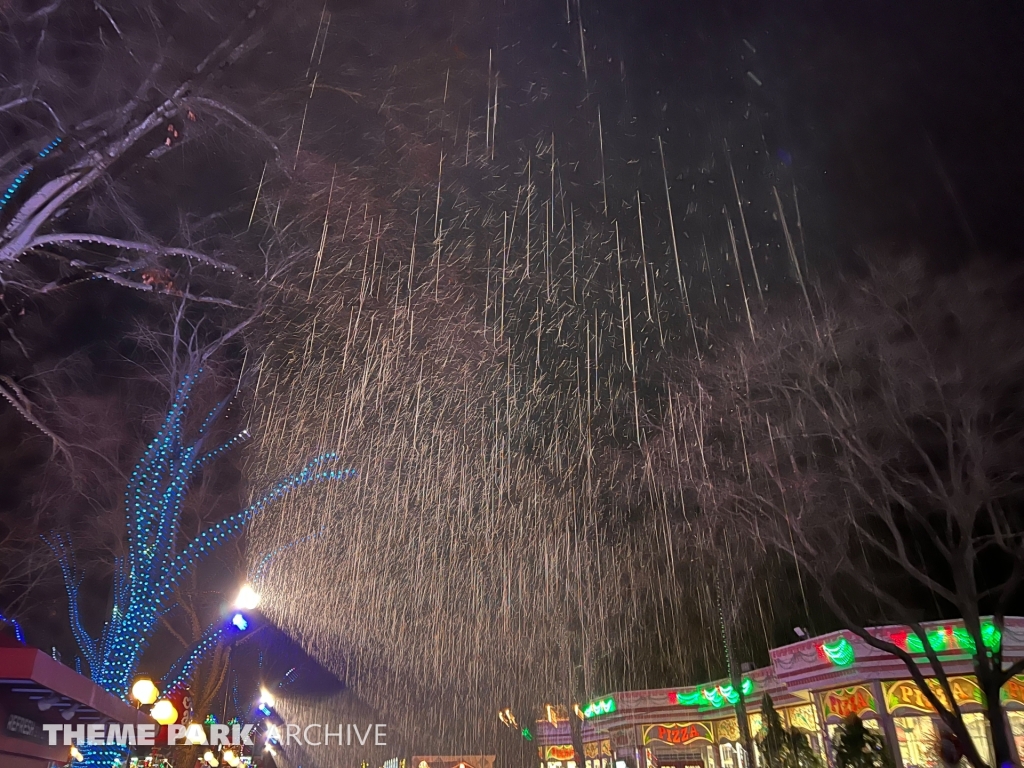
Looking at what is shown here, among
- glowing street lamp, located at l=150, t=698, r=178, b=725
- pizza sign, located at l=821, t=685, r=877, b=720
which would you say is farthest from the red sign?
glowing street lamp, located at l=150, t=698, r=178, b=725

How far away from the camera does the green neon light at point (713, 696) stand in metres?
22.6

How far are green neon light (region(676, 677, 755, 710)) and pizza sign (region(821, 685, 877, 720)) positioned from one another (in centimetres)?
298

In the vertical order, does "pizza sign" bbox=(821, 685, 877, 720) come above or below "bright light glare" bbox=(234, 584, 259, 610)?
below

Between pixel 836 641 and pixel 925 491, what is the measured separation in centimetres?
691

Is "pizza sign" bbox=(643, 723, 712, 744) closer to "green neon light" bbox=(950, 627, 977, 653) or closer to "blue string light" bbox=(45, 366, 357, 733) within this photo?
"green neon light" bbox=(950, 627, 977, 653)

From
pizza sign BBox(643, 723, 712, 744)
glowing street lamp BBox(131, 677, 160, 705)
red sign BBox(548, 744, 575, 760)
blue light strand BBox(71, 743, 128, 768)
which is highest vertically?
glowing street lamp BBox(131, 677, 160, 705)

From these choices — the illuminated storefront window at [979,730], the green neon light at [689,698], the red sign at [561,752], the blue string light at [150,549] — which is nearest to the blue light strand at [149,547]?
the blue string light at [150,549]

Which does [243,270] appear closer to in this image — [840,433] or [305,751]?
[840,433]

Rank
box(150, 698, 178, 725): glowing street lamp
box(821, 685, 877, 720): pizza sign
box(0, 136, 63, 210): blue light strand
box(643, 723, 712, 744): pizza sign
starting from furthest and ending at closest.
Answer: box(643, 723, 712, 744): pizza sign → box(821, 685, 877, 720): pizza sign → box(150, 698, 178, 725): glowing street lamp → box(0, 136, 63, 210): blue light strand

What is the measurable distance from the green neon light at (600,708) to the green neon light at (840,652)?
17.0 meters

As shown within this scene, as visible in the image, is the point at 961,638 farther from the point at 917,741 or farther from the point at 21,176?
the point at 21,176

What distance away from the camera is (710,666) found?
30031 millimetres

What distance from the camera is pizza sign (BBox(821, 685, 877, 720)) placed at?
53.2 feet

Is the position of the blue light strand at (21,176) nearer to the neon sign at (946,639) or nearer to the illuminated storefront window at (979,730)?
the neon sign at (946,639)
